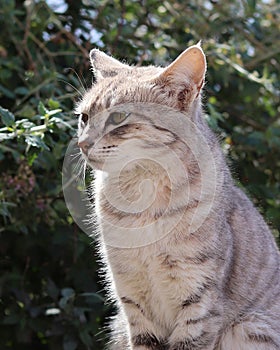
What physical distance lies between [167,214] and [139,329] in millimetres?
450

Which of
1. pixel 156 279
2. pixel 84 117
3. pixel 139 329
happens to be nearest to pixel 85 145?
pixel 84 117

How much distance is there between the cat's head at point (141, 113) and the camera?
2.65 metres

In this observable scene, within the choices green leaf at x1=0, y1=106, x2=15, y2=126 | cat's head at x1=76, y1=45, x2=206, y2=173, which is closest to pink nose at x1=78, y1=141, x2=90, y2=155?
cat's head at x1=76, y1=45, x2=206, y2=173

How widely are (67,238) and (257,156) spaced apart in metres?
1.40

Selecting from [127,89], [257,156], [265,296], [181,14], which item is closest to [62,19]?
[181,14]

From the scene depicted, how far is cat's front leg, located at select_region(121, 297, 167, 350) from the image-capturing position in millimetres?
2902

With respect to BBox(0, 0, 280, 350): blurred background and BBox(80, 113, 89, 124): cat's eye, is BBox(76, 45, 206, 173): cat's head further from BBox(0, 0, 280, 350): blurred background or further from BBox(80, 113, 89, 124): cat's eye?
BBox(0, 0, 280, 350): blurred background

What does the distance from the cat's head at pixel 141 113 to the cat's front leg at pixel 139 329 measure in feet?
1.79

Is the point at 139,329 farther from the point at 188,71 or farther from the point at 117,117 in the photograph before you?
the point at 188,71

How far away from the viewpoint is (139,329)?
291 centimetres

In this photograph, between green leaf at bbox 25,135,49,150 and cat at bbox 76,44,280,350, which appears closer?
cat at bbox 76,44,280,350

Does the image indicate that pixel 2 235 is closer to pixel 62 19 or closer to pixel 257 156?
pixel 62 19

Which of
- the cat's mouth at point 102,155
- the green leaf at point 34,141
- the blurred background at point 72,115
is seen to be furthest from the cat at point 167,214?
the blurred background at point 72,115

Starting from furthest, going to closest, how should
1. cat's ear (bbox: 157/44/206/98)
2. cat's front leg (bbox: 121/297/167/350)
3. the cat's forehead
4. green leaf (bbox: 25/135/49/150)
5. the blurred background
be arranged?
the blurred background → green leaf (bbox: 25/135/49/150) → cat's front leg (bbox: 121/297/167/350) → the cat's forehead → cat's ear (bbox: 157/44/206/98)
